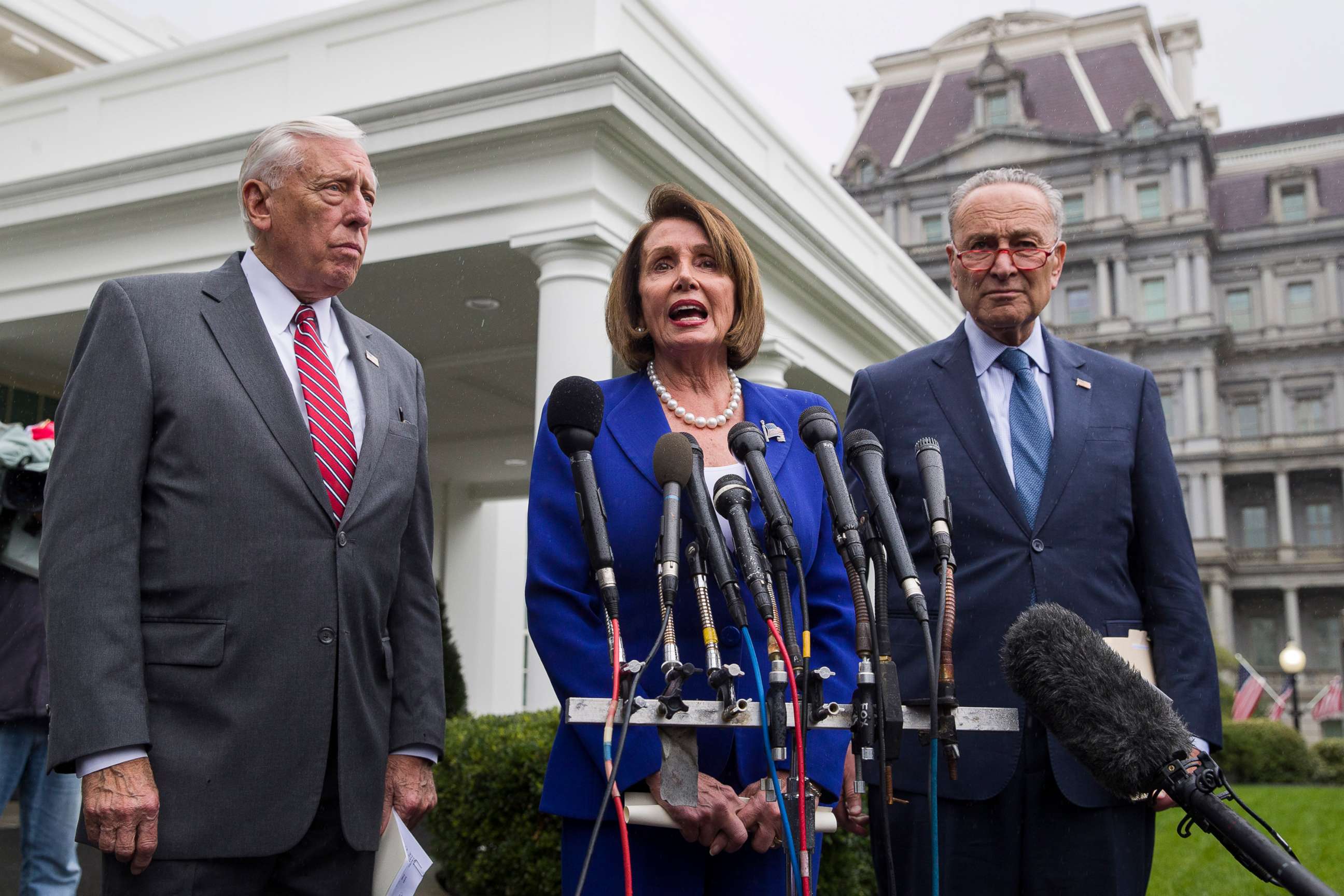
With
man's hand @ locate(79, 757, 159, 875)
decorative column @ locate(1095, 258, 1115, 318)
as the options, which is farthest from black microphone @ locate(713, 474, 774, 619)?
decorative column @ locate(1095, 258, 1115, 318)

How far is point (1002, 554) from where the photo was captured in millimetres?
2752

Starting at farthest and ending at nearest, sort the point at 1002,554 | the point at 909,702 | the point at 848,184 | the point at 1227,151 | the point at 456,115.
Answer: the point at 1227,151 < the point at 848,184 < the point at 456,115 < the point at 1002,554 < the point at 909,702

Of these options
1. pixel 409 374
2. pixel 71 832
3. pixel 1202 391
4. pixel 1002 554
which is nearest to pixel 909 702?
pixel 1002 554

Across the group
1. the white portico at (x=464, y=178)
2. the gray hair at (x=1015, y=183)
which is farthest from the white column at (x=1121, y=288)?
the gray hair at (x=1015, y=183)

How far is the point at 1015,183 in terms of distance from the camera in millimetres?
2918

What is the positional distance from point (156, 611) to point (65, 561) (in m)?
0.19

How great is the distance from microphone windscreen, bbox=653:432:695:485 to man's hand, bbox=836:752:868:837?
0.76m

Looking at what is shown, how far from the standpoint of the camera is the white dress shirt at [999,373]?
2.96 meters

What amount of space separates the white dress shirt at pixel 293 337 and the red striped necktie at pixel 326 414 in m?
0.01

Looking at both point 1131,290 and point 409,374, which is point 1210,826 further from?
point 1131,290

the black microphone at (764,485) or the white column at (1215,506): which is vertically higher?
the white column at (1215,506)

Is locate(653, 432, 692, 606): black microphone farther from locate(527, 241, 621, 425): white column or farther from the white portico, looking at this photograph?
the white portico

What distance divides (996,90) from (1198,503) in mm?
20756

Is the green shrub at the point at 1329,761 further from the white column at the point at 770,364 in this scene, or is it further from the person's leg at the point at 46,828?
the person's leg at the point at 46,828
